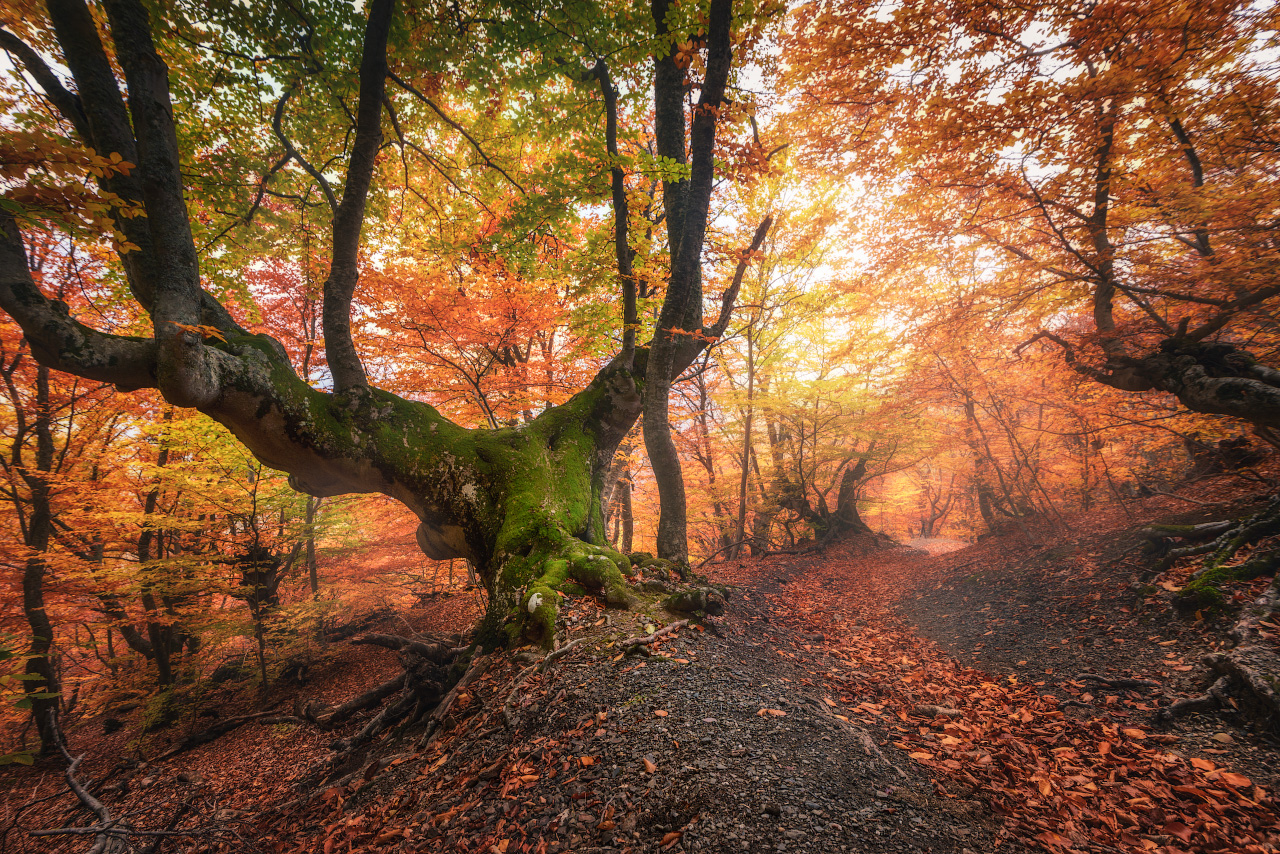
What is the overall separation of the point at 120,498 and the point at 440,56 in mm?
10804

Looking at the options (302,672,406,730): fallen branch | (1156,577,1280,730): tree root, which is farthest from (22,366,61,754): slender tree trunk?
(1156,577,1280,730): tree root

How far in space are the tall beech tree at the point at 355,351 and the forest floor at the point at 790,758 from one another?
1.11 metres

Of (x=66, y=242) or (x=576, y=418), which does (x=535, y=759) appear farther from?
(x=66, y=242)

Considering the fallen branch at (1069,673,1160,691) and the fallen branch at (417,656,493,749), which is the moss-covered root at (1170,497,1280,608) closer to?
the fallen branch at (1069,673,1160,691)

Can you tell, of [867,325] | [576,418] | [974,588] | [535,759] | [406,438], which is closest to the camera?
[535,759]

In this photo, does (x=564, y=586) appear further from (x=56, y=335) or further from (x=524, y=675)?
(x=56, y=335)

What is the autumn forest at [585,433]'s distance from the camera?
2.59m

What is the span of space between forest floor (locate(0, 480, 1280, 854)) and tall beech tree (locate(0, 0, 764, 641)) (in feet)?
3.64

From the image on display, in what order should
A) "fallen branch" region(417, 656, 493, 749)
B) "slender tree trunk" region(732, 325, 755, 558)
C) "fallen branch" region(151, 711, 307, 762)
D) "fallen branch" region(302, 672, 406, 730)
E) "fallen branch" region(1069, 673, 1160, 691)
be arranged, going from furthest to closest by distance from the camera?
"slender tree trunk" region(732, 325, 755, 558) → "fallen branch" region(151, 711, 307, 762) → "fallen branch" region(302, 672, 406, 730) → "fallen branch" region(1069, 673, 1160, 691) → "fallen branch" region(417, 656, 493, 749)

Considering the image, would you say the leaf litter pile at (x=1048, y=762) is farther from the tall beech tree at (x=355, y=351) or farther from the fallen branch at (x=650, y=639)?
the tall beech tree at (x=355, y=351)

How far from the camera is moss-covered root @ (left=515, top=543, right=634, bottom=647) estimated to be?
12.2 feet

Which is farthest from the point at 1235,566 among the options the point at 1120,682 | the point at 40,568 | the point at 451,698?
the point at 40,568

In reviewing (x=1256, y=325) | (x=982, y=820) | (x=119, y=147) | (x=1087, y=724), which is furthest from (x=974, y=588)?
(x=119, y=147)

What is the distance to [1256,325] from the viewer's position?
6.54m
